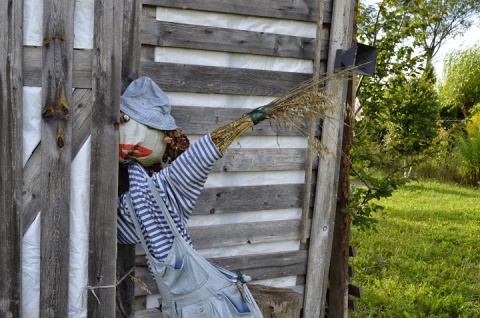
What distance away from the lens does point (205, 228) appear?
414 cm

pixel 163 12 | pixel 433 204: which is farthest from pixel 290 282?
pixel 433 204

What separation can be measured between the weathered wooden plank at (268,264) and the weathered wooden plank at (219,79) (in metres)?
1.08

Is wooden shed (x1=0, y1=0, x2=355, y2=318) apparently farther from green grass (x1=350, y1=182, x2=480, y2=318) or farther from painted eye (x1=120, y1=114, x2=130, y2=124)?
green grass (x1=350, y1=182, x2=480, y2=318)

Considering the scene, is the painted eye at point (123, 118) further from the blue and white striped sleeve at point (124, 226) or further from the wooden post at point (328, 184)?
the wooden post at point (328, 184)

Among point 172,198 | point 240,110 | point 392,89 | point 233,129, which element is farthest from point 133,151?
point 392,89

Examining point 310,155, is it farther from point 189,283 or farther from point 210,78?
point 189,283

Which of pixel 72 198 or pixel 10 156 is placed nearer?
pixel 10 156

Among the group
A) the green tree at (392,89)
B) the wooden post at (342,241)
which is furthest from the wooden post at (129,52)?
the green tree at (392,89)

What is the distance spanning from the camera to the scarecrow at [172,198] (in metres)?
3.35

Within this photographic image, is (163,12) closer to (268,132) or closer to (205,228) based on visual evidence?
(268,132)

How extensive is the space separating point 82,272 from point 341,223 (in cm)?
250

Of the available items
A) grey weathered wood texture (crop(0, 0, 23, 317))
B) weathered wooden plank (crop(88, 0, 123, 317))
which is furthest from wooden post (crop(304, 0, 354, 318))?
grey weathered wood texture (crop(0, 0, 23, 317))

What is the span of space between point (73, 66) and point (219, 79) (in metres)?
1.08

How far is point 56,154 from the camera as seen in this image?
124 inches
